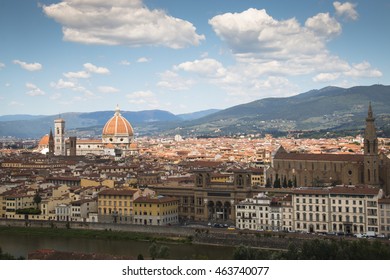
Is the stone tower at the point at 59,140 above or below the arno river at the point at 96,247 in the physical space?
above

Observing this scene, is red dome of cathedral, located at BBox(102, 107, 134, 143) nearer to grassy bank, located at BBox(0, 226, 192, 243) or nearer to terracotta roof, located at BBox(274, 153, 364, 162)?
terracotta roof, located at BBox(274, 153, 364, 162)

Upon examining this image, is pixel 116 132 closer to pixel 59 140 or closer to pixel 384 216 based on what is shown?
pixel 59 140

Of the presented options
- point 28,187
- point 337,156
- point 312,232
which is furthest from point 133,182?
point 312,232

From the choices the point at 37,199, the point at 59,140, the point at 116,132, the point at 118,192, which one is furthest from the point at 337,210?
the point at 59,140

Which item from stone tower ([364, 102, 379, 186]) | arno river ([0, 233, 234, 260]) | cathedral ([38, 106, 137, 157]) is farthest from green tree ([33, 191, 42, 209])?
cathedral ([38, 106, 137, 157])

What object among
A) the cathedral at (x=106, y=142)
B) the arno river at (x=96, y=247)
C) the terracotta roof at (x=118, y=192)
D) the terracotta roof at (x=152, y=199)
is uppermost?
the cathedral at (x=106, y=142)

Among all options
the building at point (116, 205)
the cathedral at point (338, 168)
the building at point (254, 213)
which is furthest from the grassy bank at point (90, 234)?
the cathedral at point (338, 168)

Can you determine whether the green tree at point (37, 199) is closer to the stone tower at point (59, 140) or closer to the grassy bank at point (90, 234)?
the grassy bank at point (90, 234)
